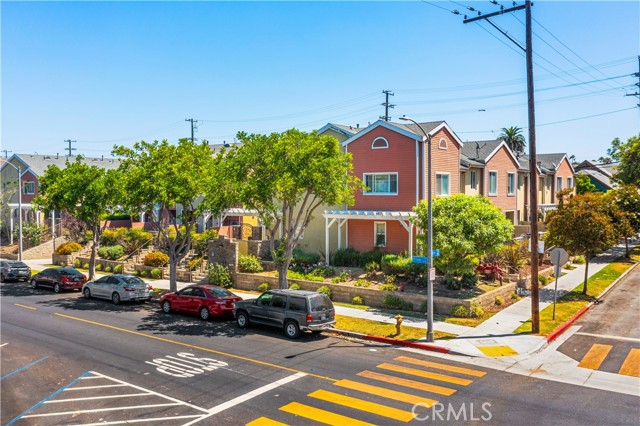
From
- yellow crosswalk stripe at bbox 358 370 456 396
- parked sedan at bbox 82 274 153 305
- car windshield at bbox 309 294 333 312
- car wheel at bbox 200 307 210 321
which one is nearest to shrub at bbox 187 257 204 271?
parked sedan at bbox 82 274 153 305

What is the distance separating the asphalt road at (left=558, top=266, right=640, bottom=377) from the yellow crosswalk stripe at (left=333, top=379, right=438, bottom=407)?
653cm

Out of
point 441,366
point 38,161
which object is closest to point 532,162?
point 441,366

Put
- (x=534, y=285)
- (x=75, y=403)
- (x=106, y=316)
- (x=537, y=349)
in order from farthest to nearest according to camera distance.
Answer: (x=106, y=316) < (x=534, y=285) < (x=537, y=349) < (x=75, y=403)

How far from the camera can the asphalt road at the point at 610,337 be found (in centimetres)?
1615

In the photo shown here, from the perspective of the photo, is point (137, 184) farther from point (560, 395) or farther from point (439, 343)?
point (560, 395)

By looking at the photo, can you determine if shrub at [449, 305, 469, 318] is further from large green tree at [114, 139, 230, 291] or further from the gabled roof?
the gabled roof

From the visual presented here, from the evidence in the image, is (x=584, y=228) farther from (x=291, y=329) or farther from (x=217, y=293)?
(x=217, y=293)

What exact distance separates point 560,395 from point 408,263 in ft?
45.3

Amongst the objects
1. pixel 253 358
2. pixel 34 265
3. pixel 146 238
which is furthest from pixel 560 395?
pixel 34 265

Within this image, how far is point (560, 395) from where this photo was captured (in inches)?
523

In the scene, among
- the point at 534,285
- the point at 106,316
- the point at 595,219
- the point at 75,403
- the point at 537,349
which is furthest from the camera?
the point at 595,219

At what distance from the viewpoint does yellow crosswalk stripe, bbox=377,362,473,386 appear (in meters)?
14.4

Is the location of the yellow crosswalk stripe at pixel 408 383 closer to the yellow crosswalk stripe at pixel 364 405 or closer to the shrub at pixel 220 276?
the yellow crosswalk stripe at pixel 364 405

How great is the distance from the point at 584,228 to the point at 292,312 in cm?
1628
